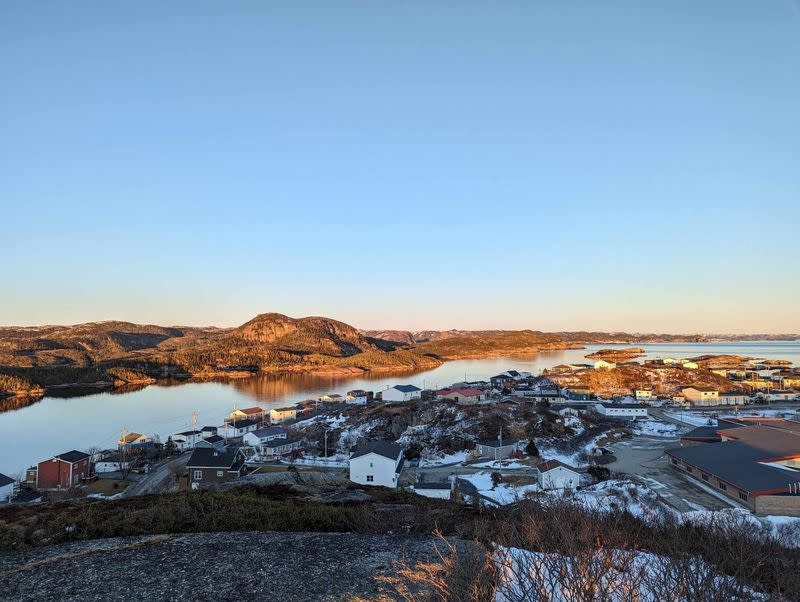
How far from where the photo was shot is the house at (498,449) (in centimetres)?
2496

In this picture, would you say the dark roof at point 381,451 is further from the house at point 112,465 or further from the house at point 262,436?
the house at point 112,465

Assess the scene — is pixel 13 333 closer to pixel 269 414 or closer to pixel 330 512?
pixel 269 414

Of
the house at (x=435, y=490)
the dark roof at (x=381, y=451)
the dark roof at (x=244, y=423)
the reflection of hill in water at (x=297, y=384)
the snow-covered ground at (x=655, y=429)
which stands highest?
the dark roof at (x=381, y=451)

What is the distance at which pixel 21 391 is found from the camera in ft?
207

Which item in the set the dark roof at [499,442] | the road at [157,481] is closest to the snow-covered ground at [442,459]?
the dark roof at [499,442]

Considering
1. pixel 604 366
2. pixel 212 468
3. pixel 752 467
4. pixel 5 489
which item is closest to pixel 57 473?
pixel 5 489

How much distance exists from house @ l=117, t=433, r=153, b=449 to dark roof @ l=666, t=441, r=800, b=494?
101 feet

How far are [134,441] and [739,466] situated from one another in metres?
34.1

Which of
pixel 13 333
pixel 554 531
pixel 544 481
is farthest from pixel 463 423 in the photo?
pixel 13 333

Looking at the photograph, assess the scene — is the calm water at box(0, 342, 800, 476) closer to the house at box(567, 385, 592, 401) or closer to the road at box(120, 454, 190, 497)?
the road at box(120, 454, 190, 497)

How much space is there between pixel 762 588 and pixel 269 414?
4340cm

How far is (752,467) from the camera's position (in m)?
17.1

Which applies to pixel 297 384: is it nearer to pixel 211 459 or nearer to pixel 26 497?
pixel 211 459

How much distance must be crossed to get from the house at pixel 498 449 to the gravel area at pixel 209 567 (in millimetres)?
19143
